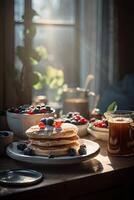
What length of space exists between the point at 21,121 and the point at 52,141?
0.44m

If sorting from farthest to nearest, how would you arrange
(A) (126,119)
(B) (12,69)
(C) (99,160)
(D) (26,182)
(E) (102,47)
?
1. (E) (102,47)
2. (B) (12,69)
3. (A) (126,119)
4. (C) (99,160)
5. (D) (26,182)

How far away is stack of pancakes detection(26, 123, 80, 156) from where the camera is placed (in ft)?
5.37

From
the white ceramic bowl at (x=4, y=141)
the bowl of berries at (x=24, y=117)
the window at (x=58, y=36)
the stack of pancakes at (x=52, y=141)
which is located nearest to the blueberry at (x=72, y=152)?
the stack of pancakes at (x=52, y=141)

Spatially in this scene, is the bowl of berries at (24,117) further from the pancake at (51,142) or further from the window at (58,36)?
the window at (58,36)

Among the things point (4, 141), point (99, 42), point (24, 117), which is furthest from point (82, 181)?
point (99, 42)

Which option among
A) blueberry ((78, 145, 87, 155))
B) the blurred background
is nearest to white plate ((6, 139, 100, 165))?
blueberry ((78, 145, 87, 155))

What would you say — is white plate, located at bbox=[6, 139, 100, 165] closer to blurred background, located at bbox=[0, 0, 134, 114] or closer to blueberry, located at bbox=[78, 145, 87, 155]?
blueberry, located at bbox=[78, 145, 87, 155]

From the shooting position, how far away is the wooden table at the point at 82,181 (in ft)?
4.50

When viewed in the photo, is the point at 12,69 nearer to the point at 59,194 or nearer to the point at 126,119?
the point at 126,119

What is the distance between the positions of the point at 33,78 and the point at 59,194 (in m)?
1.29

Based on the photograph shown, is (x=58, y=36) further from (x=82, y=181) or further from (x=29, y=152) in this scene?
(x=82, y=181)

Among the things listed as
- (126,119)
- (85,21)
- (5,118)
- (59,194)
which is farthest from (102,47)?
(59,194)

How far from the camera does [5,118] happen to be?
231cm

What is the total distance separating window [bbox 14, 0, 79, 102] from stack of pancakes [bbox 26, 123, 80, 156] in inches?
56.4
